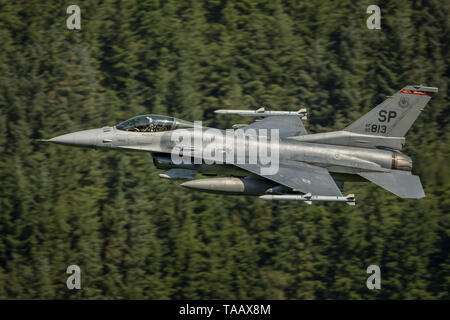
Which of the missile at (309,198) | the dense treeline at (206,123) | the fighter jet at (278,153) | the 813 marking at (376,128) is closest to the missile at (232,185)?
the fighter jet at (278,153)

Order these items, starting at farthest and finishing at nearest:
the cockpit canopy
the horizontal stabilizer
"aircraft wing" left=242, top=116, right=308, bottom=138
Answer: "aircraft wing" left=242, top=116, right=308, bottom=138, the cockpit canopy, the horizontal stabilizer

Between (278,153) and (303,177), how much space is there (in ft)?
3.54

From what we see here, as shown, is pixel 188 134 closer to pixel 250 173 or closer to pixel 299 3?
pixel 250 173

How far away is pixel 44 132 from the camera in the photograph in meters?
34.2

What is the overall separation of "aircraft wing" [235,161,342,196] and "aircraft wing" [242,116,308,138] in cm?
156

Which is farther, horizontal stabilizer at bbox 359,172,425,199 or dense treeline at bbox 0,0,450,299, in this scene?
dense treeline at bbox 0,0,450,299

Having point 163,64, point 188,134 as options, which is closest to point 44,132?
point 163,64

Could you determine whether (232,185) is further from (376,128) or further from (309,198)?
(376,128)

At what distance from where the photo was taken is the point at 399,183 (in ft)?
65.7

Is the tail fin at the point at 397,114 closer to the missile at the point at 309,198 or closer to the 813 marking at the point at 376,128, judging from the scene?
the 813 marking at the point at 376,128

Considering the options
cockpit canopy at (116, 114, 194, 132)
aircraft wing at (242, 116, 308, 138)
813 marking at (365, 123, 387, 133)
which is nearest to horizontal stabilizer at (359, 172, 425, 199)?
813 marking at (365, 123, 387, 133)

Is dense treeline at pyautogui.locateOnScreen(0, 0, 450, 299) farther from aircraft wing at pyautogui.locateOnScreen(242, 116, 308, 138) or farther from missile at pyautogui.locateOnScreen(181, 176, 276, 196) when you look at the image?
missile at pyautogui.locateOnScreen(181, 176, 276, 196)

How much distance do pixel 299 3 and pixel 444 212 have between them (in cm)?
1487

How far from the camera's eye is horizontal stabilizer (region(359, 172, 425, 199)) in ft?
65.0
